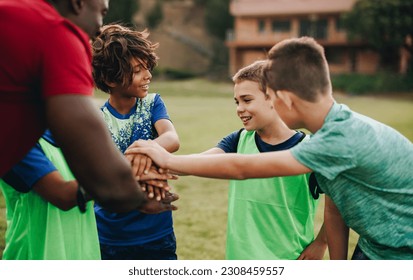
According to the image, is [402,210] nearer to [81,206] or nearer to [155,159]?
[155,159]

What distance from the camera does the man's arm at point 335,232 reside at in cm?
297

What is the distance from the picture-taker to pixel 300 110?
8.20 feet

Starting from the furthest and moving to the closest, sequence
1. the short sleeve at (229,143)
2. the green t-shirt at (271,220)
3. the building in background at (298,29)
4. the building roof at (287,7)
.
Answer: the building in background at (298,29)
the building roof at (287,7)
the short sleeve at (229,143)
the green t-shirt at (271,220)

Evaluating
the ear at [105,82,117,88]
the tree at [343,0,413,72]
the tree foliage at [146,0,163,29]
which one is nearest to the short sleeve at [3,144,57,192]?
the ear at [105,82,117,88]

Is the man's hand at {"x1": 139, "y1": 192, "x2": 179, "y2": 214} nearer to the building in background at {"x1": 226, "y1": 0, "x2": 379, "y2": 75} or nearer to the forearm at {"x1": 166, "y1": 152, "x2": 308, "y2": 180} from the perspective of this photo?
the forearm at {"x1": 166, "y1": 152, "x2": 308, "y2": 180}

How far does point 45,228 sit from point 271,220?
1.29 m

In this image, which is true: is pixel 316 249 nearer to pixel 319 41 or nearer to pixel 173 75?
pixel 319 41

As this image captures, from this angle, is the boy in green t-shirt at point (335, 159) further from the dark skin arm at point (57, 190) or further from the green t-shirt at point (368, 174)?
the dark skin arm at point (57, 190)

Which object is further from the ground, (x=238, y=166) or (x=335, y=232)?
(x=238, y=166)

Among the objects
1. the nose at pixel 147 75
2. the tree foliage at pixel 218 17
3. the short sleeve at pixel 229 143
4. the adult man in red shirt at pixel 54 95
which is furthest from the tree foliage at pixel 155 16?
the adult man in red shirt at pixel 54 95

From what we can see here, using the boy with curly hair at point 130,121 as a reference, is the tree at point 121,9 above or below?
below

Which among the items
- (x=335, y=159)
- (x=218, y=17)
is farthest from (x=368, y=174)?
(x=218, y=17)

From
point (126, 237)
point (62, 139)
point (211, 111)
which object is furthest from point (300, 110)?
point (211, 111)

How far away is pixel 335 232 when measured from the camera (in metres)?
2.99
